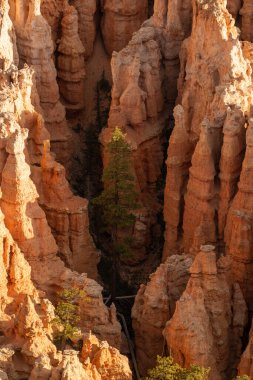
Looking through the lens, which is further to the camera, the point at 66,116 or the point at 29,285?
the point at 66,116

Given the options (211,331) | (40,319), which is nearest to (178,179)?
(211,331)

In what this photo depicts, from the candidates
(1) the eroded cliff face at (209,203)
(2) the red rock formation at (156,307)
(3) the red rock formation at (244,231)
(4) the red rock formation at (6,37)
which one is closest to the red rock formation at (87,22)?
(1) the eroded cliff face at (209,203)

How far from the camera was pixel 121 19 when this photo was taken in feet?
128

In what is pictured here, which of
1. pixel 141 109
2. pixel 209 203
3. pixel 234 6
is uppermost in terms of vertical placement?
pixel 234 6

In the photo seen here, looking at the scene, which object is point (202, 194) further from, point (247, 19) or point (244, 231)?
point (247, 19)

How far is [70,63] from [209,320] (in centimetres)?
1244

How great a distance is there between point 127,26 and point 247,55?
5.54 meters

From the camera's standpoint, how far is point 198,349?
2708cm

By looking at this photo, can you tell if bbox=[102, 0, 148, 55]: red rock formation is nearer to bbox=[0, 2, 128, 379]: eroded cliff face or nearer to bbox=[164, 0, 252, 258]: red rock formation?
bbox=[0, 2, 128, 379]: eroded cliff face

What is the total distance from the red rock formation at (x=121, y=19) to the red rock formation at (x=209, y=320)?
12.6 meters

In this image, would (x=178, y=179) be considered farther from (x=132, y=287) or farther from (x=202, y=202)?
(x=132, y=287)

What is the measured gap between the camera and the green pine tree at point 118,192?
3206cm

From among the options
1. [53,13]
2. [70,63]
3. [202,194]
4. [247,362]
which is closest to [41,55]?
[70,63]

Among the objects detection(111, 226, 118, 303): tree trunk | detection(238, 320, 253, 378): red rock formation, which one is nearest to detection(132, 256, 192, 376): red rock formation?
detection(238, 320, 253, 378): red rock formation
